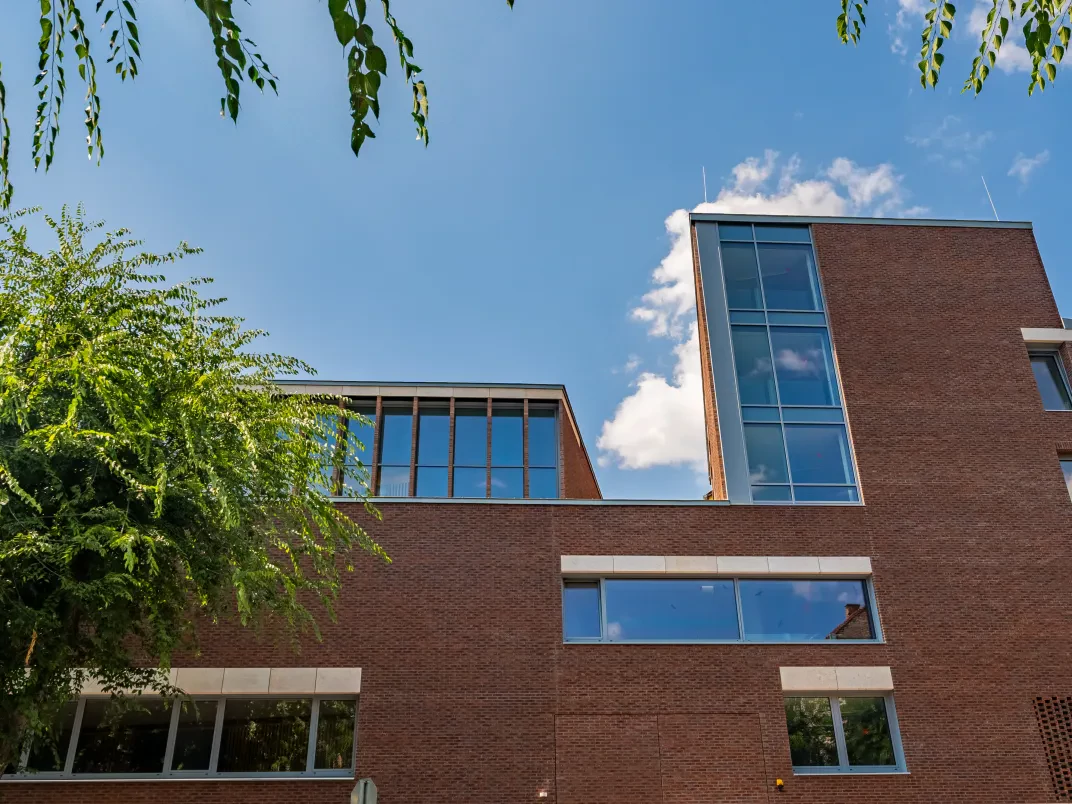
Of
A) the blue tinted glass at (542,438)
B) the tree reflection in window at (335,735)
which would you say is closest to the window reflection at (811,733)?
the tree reflection in window at (335,735)

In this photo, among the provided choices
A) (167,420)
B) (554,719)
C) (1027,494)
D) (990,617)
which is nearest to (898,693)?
(990,617)

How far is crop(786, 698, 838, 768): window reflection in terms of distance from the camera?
14.9 m

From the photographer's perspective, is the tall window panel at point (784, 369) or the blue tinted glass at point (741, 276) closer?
the tall window panel at point (784, 369)

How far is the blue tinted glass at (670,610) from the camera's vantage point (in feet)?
51.7

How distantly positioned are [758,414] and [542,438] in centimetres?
617

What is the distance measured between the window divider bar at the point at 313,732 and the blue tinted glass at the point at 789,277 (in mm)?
12542

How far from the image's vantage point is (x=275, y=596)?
12258 mm

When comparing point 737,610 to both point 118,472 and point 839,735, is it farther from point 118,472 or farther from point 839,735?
point 118,472

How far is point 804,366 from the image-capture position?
18.6 m

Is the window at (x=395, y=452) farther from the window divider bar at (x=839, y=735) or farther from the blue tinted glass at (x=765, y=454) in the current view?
the window divider bar at (x=839, y=735)

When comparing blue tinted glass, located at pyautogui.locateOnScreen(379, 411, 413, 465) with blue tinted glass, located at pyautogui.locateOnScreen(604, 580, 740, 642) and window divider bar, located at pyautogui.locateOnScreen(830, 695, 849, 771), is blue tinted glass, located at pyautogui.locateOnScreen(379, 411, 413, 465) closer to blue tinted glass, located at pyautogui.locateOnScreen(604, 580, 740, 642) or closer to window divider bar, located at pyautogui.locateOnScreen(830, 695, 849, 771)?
blue tinted glass, located at pyautogui.locateOnScreen(604, 580, 740, 642)

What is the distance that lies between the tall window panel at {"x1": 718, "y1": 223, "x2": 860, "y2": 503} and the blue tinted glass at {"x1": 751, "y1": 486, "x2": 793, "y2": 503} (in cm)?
2

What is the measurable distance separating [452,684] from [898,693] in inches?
315

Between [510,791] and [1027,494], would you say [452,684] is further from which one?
[1027,494]
